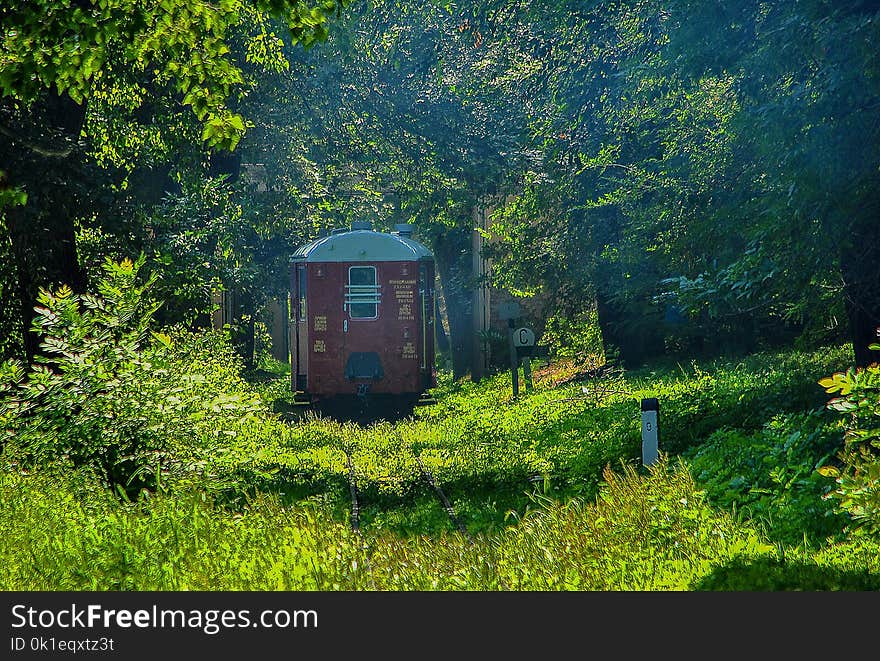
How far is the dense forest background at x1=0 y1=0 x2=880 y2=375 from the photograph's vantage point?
10.8 meters

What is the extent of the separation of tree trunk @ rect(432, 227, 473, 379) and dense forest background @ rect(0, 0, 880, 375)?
515 centimetres

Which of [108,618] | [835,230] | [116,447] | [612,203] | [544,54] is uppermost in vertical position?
[544,54]

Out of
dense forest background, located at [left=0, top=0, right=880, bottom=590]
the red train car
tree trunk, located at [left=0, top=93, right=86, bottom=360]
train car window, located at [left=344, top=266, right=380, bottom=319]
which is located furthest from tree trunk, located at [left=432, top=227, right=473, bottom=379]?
tree trunk, located at [left=0, top=93, right=86, bottom=360]

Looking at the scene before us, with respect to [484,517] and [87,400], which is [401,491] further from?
[87,400]

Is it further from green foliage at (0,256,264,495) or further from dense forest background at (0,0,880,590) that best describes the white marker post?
green foliage at (0,256,264,495)

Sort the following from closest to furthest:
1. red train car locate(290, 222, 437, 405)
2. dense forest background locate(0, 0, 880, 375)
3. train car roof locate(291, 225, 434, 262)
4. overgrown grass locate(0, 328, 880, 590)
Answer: overgrown grass locate(0, 328, 880, 590) < dense forest background locate(0, 0, 880, 375) < train car roof locate(291, 225, 434, 262) < red train car locate(290, 222, 437, 405)

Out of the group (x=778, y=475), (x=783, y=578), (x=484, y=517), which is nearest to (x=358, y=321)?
(x=484, y=517)

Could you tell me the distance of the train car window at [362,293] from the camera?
2333 cm

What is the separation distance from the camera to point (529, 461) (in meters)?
13.8

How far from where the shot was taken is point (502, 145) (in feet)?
81.2

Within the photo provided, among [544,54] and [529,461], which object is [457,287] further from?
[529,461]

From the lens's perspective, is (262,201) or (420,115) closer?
(420,115)

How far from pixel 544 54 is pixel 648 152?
3434 mm

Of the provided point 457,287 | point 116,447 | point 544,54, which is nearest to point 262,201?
point 457,287
